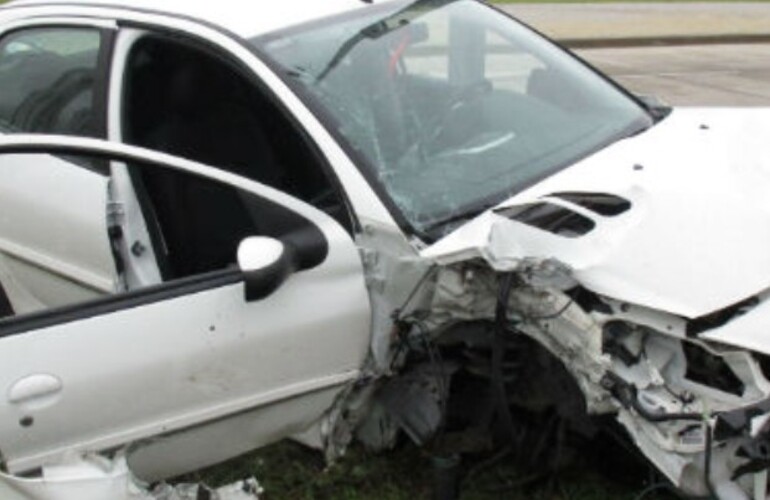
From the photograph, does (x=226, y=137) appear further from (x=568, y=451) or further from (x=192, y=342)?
(x=568, y=451)

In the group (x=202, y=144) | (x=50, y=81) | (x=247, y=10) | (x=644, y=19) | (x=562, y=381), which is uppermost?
(x=247, y=10)

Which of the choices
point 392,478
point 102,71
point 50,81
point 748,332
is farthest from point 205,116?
point 748,332

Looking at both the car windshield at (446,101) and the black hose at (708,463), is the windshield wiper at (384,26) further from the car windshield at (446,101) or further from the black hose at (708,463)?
the black hose at (708,463)

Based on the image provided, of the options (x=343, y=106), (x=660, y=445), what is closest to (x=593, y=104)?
(x=343, y=106)

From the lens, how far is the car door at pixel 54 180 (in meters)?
4.05

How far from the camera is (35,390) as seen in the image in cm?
309

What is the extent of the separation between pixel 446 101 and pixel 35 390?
175cm

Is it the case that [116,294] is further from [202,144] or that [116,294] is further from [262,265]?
[202,144]

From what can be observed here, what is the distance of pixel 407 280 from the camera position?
11.3 ft

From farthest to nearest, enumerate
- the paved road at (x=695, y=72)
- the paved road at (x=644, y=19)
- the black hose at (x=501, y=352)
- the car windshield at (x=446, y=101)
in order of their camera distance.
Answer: the paved road at (x=644, y=19), the paved road at (x=695, y=72), the car windshield at (x=446, y=101), the black hose at (x=501, y=352)

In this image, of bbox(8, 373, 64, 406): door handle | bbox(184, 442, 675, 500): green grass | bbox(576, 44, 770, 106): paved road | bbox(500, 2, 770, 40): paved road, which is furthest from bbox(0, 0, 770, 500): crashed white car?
bbox(500, 2, 770, 40): paved road

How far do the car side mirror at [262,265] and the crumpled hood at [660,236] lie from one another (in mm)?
419

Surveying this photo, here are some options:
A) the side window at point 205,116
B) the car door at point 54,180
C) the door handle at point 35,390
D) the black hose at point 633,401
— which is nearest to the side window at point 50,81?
the car door at point 54,180

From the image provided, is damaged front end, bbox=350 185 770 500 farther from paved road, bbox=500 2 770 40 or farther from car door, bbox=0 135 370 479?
paved road, bbox=500 2 770 40
